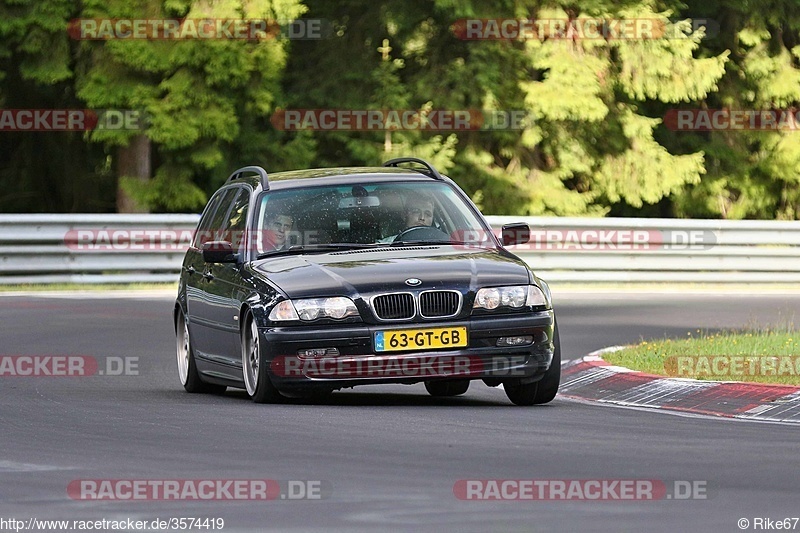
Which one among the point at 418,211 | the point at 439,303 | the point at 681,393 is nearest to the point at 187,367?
the point at 418,211

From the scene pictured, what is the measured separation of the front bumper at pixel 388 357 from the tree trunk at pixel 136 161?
20177mm

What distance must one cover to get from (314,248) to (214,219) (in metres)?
2.02

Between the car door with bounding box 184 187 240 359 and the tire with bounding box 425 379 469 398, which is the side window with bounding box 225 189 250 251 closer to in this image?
the car door with bounding box 184 187 240 359

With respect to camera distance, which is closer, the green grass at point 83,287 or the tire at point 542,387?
the tire at point 542,387

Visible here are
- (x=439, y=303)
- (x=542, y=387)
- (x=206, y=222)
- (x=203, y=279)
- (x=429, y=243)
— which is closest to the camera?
(x=439, y=303)

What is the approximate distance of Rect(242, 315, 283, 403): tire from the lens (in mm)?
12094

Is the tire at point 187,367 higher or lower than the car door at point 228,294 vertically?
lower

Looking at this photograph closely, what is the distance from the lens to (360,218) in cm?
1309

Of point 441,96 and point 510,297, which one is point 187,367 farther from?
point 441,96

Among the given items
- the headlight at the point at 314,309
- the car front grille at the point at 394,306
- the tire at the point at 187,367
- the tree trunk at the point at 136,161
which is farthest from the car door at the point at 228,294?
the tree trunk at the point at 136,161

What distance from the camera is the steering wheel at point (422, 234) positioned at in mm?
13008

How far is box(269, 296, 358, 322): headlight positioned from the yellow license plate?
0.24m

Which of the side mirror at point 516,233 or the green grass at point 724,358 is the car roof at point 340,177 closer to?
the side mirror at point 516,233

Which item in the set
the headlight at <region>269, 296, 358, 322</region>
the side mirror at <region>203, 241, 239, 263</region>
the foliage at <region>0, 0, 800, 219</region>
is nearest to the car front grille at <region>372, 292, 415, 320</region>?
the headlight at <region>269, 296, 358, 322</region>
